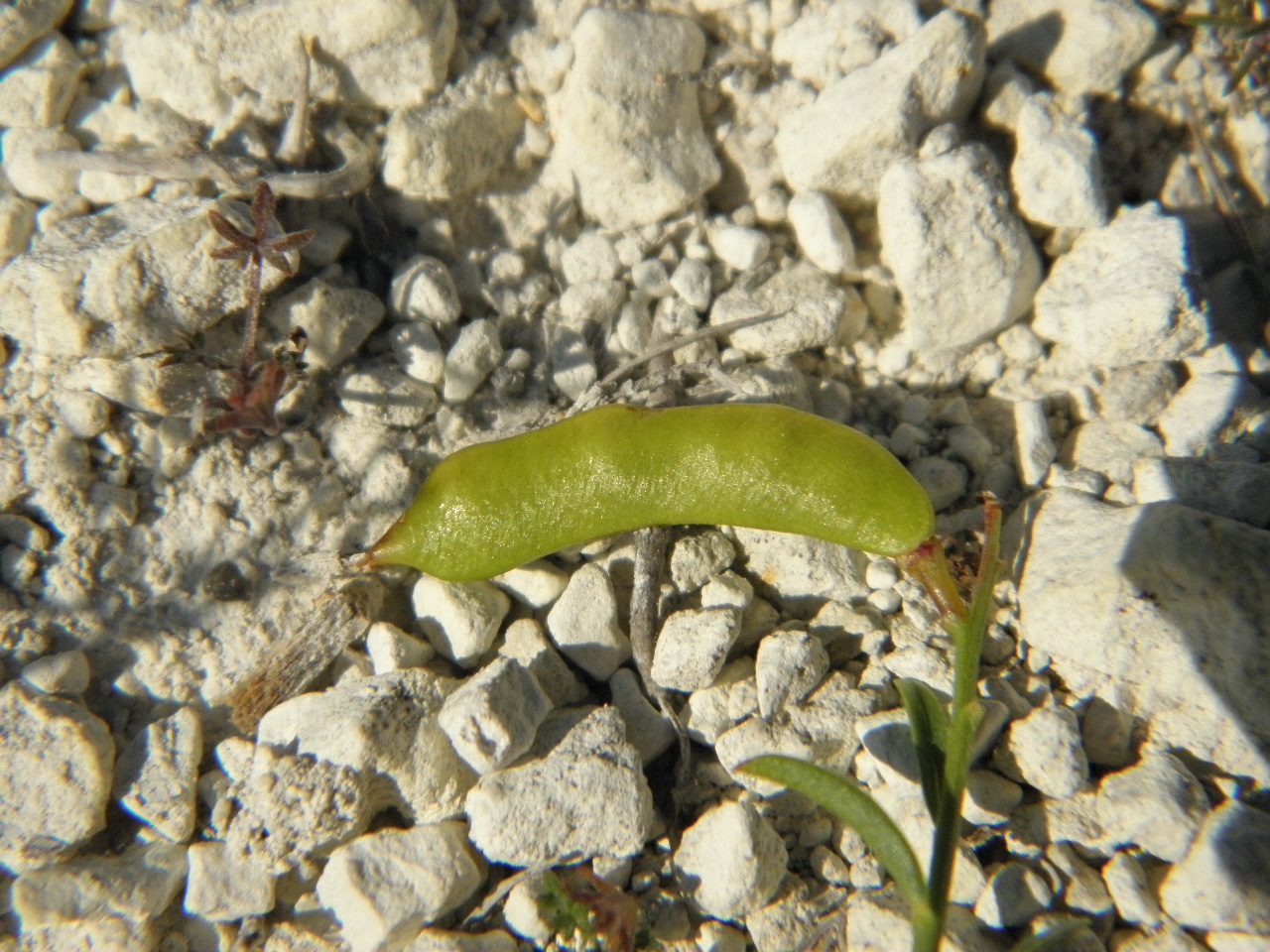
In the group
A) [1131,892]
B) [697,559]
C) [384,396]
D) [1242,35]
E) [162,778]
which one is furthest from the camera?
[1242,35]

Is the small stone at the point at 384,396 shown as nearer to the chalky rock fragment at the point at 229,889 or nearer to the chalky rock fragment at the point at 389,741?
the chalky rock fragment at the point at 389,741

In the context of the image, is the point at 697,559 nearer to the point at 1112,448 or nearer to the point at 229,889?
the point at 1112,448

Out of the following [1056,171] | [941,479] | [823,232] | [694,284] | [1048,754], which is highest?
[1056,171]

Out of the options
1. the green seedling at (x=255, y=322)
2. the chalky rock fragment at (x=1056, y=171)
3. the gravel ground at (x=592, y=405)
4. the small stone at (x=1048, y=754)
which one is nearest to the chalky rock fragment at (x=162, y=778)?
the gravel ground at (x=592, y=405)

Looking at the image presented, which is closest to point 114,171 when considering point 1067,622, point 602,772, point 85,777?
point 85,777

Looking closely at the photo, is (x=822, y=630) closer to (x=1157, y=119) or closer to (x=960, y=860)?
(x=960, y=860)

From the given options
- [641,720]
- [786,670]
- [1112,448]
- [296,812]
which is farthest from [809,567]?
[296,812]
